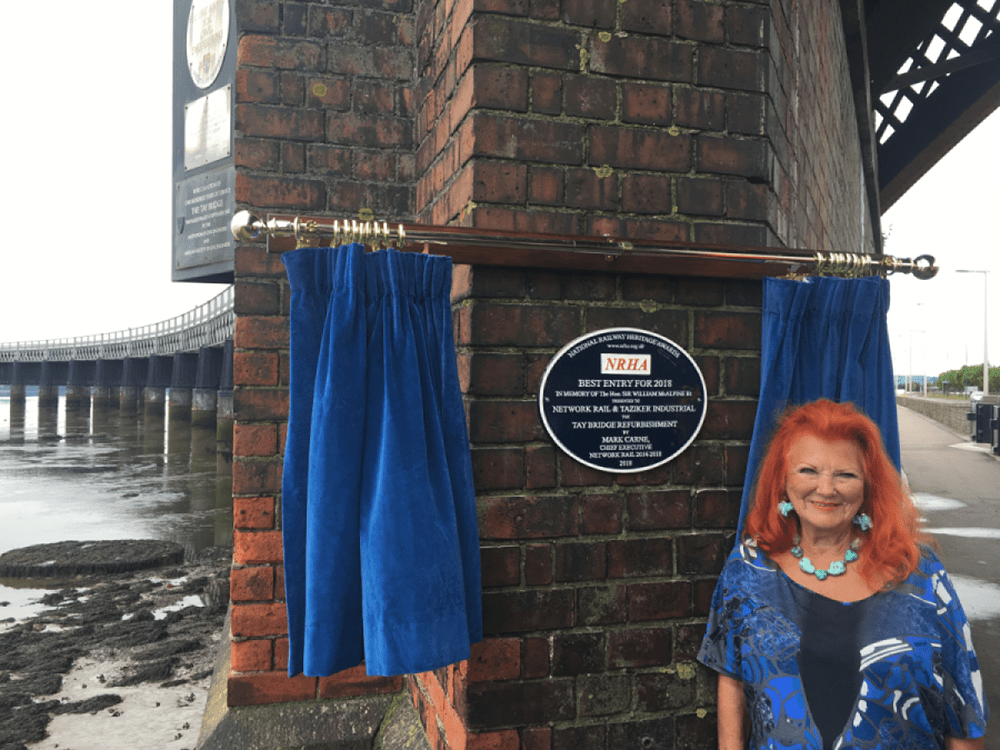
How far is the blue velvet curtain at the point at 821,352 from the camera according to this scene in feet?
6.73

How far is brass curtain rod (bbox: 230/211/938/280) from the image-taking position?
1.78 m

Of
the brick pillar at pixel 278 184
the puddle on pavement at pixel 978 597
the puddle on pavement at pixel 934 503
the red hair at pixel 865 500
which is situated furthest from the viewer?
the puddle on pavement at pixel 934 503

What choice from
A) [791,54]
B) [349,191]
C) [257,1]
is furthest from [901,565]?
[257,1]

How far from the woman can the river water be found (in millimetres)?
7588

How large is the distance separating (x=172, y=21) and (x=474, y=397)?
7.21 metres

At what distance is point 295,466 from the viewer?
1.76m

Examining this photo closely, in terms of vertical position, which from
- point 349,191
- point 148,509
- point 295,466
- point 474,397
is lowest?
point 148,509

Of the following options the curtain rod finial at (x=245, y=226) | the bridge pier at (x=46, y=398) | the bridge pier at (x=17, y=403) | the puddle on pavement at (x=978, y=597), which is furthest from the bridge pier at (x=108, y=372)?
the curtain rod finial at (x=245, y=226)

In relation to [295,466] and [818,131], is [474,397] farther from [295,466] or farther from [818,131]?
[818,131]

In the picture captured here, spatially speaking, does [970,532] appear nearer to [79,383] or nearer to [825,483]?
[825,483]

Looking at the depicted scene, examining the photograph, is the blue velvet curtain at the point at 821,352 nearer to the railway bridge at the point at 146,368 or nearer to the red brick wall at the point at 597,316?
the red brick wall at the point at 597,316

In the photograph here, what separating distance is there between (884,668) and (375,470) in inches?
50.9

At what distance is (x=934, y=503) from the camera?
9.33m

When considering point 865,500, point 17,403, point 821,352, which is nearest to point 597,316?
point 821,352
